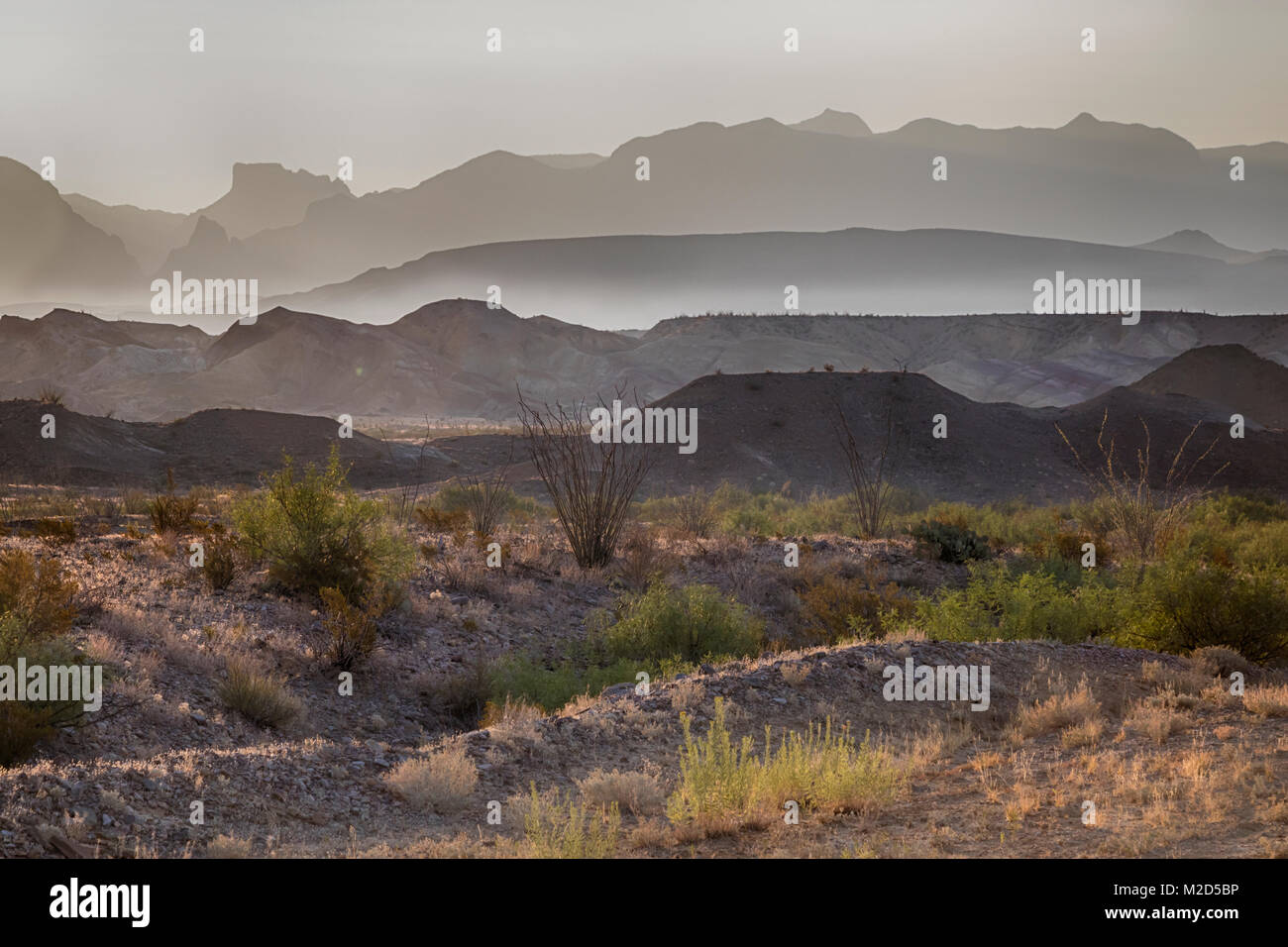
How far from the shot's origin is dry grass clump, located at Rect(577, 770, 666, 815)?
6.39 m

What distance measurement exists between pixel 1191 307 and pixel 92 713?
575ft

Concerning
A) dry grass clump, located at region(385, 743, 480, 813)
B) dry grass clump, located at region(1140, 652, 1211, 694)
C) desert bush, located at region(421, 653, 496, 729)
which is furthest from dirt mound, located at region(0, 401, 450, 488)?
dry grass clump, located at region(1140, 652, 1211, 694)

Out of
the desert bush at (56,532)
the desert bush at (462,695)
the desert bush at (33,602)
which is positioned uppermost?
the desert bush at (56,532)

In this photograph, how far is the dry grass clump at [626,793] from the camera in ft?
21.0

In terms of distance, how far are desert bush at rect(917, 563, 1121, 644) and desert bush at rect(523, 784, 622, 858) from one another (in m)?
6.58

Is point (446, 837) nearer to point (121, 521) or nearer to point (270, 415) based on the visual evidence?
point (121, 521)

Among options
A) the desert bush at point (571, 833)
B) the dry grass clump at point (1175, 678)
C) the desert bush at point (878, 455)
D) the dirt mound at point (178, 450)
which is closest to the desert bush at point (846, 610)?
the dry grass clump at point (1175, 678)

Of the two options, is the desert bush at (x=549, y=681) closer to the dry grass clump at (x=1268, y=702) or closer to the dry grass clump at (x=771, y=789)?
the dry grass clump at (x=771, y=789)

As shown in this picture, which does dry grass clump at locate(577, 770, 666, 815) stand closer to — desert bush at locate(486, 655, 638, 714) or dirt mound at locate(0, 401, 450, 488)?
desert bush at locate(486, 655, 638, 714)

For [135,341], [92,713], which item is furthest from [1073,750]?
[135,341]

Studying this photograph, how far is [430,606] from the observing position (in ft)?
41.8

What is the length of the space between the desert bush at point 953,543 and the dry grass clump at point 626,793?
42.7ft

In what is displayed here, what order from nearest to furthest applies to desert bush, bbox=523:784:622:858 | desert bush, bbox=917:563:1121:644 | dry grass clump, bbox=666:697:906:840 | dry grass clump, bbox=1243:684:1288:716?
desert bush, bbox=523:784:622:858
dry grass clump, bbox=666:697:906:840
dry grass clump, bbox=1243:684:1288:716
desert bush, bbox=917:563:1121:644
